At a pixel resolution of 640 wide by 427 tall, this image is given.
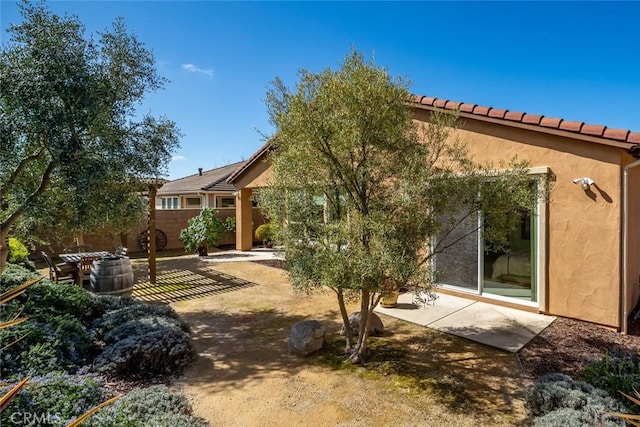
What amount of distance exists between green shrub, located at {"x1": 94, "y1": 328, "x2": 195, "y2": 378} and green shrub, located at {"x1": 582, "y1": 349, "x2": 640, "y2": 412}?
21.1ft

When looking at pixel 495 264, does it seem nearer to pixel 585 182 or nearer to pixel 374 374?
pixel 585 182

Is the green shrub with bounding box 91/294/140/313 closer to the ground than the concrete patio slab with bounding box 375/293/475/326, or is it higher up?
higher up

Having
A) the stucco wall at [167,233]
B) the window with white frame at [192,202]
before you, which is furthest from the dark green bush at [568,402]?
the window with white frame at [192,202]

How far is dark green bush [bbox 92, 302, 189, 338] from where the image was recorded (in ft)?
20.0

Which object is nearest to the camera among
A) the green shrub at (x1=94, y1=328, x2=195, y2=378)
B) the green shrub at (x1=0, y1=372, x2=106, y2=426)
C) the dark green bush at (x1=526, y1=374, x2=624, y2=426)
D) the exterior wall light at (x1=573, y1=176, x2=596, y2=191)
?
the green shrub at (x1=0, y1=372, x2=106, y2=426)

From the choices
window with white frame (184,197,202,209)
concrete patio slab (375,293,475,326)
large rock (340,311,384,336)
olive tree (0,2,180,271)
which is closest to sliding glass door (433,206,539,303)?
concrete patio slab (375,293,475,326)

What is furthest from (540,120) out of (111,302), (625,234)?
(111,302)

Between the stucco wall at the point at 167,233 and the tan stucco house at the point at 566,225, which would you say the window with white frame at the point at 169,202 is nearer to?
the stucco wall at the point at 167,233

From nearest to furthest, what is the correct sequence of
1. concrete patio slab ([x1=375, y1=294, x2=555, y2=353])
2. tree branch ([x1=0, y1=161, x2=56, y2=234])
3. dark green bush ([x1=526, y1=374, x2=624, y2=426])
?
dark green bush ([x1=526, y1=374, x2=624, y2=426]) → tree branch ([x1=0, y1=161, x2=56, y2=234]) → concrete patio slab ([x1=375, y1=294, x2=555, y2=353])

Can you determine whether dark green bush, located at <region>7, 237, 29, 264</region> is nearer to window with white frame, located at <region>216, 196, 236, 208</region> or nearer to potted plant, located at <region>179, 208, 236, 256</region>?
potted plant, located at <region>179, 208, 236, 256</region>

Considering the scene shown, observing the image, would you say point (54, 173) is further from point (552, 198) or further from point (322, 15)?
point (552, 198)

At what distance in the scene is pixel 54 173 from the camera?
20.4 feet

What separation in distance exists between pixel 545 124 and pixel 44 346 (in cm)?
1014

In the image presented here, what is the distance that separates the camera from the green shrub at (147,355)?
16.8 ft
